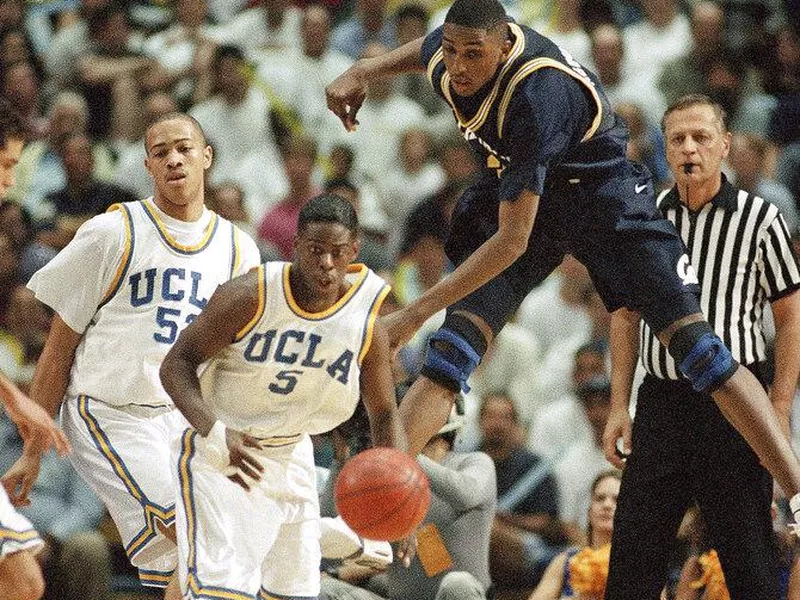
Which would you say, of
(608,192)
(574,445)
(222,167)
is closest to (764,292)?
(608,192)

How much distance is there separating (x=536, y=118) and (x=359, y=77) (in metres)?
0.92

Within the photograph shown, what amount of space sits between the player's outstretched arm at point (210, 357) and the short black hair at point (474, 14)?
3.55 ft

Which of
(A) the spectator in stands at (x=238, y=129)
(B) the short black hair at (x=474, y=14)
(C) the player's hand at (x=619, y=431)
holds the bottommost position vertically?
(C) the player's hand at (x=619, y=431)

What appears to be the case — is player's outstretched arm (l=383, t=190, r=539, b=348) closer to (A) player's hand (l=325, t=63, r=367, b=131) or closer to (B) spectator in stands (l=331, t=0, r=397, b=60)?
(A) player's hand (l=325, t=63, r=367, b=131)

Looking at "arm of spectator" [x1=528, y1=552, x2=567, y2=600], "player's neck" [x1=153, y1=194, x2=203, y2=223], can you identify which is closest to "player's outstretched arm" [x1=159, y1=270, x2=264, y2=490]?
"player's neck" [x1=153, y1=194, x2=203, y2=223]

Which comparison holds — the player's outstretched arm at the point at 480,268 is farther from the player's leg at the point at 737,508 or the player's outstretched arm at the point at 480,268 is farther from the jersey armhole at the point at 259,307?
the player's leg at the point at 737,508

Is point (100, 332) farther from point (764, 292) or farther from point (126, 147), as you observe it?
point (126, 147)

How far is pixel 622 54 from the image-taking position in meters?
10.0

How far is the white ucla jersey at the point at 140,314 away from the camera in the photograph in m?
5.66

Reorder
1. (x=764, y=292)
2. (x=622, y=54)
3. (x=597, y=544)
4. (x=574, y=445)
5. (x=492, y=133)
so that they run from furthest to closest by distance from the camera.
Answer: (x=622, y=54)
(x=574, y=445)
(x=597, y=544)
(x=764, y=292)
(x=492, y=133)

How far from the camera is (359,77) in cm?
588

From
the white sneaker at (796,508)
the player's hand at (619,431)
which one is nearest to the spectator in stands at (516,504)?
the player's hand at (619,431)

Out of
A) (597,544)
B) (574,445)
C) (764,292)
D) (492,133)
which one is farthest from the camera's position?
(574,445)

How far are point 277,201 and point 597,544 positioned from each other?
3901mm
